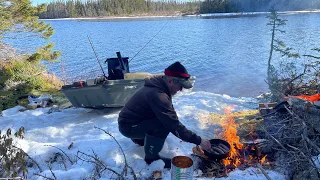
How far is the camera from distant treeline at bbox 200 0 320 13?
49.1 m

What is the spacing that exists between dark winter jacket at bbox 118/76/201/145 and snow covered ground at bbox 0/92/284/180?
567 millimetres

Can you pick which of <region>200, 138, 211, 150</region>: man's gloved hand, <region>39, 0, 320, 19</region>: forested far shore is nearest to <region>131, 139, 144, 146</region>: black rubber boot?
<region>200, 138, 211, 150</region>: man's gloved hand

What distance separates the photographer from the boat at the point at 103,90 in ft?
18.9

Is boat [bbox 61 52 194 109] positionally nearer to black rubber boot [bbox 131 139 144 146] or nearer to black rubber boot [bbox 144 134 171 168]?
black rubber boot [bbox 131 139 144 146]

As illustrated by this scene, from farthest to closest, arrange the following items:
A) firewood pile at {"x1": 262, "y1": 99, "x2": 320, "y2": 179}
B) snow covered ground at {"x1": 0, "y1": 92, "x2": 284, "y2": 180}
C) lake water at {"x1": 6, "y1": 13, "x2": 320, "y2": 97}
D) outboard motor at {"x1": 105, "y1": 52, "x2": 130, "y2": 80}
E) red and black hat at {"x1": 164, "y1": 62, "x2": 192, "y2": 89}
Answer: lake water at {"x1": 6, "y1": 13, "x2": 320, "y2": 97} < outboard motor at {"x1": 105, "y1": 52, "x2": 130, "y2": 80} < snow covered ground at {"x1": 0, "y1": 92, "x2": 284, "y2": 180} < red and black hat at {"x1": 164, "y1": 62, "x2": 192, "y2": 89} < firewood pile at {"x1": 262, "y1": 99, "x2": 320, "y2": 179}

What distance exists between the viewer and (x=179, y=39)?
25.1 m

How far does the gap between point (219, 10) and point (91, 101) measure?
223ft

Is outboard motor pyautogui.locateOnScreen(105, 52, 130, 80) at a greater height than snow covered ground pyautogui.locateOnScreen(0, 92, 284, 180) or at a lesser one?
greater

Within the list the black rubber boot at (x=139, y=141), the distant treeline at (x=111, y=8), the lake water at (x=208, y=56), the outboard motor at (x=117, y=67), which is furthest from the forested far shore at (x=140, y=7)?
the black rubber boot at (x=139, y=141)

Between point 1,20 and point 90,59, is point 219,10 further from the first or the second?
point 1,20

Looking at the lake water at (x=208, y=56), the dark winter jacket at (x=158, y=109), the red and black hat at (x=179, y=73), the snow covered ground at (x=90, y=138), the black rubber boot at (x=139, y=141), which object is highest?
the red and black hat at (x=179, y=73)

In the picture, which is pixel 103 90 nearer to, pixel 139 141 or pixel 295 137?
pixel 139 141

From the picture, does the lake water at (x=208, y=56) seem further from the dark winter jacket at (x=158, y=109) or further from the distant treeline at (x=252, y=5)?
the distant treeline at (x=252, y=5)

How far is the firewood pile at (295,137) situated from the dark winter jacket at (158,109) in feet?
3.63
